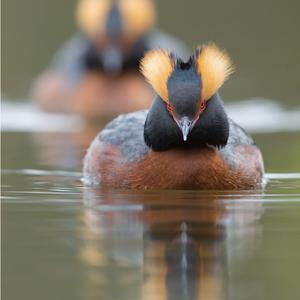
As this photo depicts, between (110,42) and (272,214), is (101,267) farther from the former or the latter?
(110,42)

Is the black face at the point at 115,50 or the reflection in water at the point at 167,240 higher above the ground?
the black face at the point at 115,50

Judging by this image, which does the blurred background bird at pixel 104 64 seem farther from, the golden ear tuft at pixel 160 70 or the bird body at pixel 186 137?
the golden ear tuft at pixel 160 70

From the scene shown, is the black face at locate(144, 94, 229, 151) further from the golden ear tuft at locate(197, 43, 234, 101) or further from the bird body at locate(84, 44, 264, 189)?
the golden ear tuft at locate(197, 43, 234, 101)

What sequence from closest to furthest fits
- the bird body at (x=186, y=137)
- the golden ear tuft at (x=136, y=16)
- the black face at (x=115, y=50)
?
the bird body at (x=186, y=137)
the black face at (x=115, y=50)
the golden ear tuft at (x=136, y=16)

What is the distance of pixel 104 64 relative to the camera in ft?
87.3

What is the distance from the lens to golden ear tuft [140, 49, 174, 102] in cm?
1477

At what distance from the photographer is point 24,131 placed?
879 inches

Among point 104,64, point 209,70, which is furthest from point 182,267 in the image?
point 104,64

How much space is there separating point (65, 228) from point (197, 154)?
256 centimetres

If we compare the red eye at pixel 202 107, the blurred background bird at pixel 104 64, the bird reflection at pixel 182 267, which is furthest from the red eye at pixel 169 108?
the blurred background bird at pixel 104 64

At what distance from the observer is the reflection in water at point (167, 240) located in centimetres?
1084

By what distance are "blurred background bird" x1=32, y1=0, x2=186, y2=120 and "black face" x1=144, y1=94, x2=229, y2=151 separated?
9.84 meters

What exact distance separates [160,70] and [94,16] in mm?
12652

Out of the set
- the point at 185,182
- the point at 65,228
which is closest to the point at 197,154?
the point at 185,182
